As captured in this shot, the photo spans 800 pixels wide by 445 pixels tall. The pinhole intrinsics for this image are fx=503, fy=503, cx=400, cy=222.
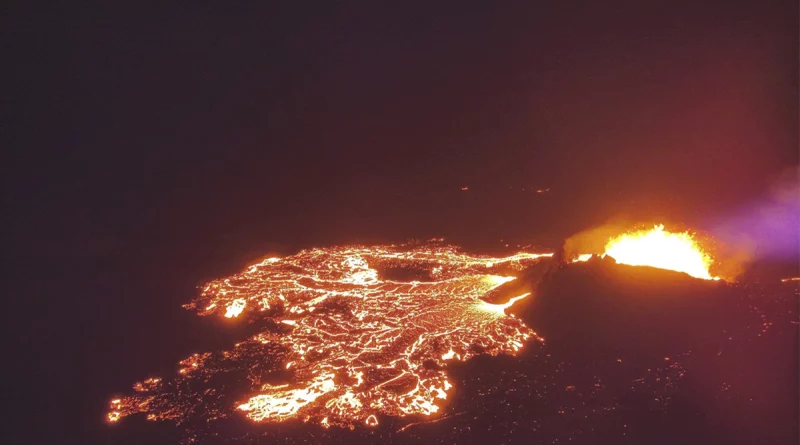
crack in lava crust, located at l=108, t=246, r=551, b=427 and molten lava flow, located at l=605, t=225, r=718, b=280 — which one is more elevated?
molten lava flow, located at l=605, t=225, r=718, b=280

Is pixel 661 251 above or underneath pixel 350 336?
Result: above

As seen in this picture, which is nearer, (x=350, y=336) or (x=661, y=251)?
(x=350, y=336)

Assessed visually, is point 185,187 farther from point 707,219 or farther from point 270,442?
point 707,219

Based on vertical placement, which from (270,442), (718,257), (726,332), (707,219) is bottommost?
(270,442)

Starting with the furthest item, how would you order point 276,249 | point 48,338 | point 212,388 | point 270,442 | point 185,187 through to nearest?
point 185,187 < point 276,249 < point 48,338 < point 212,388 < point 270,442

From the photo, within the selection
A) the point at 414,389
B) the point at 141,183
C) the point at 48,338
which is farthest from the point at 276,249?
the point at 141,183
